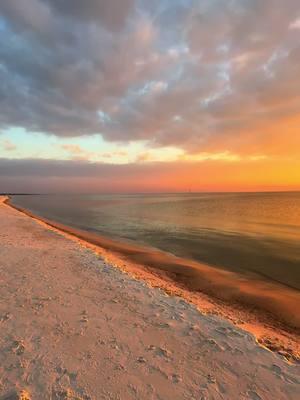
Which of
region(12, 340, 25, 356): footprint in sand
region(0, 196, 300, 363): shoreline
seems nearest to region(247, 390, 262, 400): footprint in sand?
region(0, 196, 300, 363): shoreline

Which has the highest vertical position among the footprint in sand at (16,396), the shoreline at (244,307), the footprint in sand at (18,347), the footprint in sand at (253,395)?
the footprint in sand at (18,347)

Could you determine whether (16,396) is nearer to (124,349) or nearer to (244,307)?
(124,349)

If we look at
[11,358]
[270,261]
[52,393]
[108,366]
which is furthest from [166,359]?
[270,261]

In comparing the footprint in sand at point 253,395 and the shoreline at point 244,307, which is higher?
the footprint in sand at point 253,395

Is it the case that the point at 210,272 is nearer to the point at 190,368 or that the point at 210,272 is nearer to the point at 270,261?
the point at 270,261

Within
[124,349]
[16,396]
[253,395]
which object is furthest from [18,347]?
[253,395]

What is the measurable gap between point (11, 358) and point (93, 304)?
2.84 meters

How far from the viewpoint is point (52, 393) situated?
13.8 feet

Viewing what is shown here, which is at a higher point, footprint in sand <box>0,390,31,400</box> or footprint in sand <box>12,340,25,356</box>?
footprint in sand <box>12,340,25,356</box>

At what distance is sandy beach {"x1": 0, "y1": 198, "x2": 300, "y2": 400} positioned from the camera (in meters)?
4.38

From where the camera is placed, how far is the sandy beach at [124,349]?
4.38 m

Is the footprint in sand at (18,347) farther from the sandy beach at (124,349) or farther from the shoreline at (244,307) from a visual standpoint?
the shoreline at (244,307)

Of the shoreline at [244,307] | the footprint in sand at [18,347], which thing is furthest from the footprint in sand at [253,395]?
the footprint in sand at [18,347]

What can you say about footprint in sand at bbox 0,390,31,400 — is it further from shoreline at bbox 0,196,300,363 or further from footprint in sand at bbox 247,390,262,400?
shoreline at bbox 0,196,300,363
